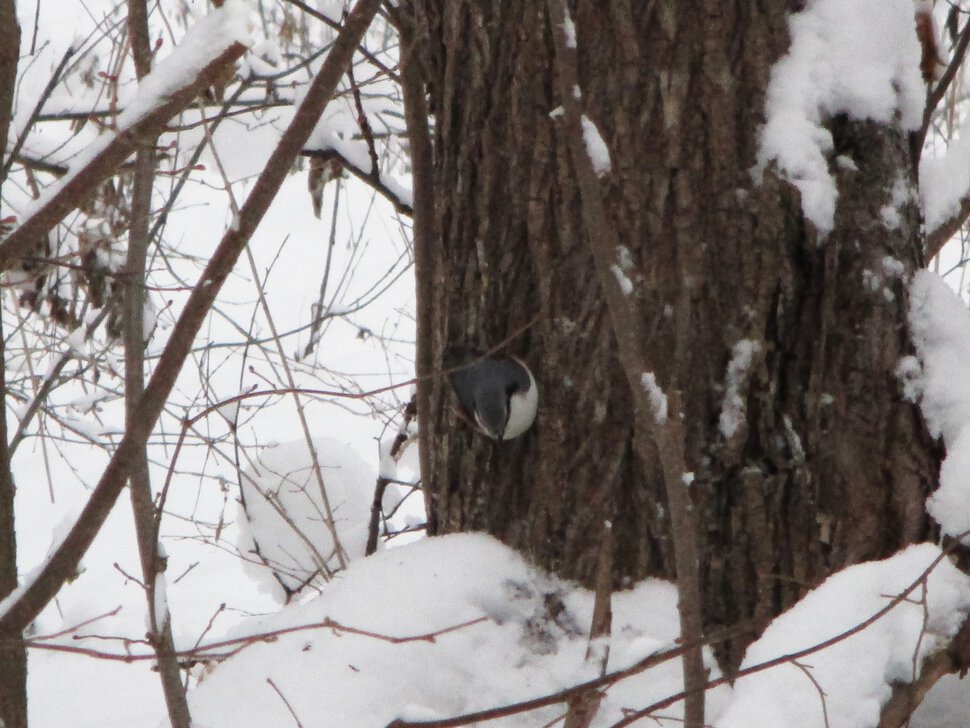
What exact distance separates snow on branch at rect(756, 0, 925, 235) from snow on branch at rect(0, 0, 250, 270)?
856 mm

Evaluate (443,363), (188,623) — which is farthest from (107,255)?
(443,363)

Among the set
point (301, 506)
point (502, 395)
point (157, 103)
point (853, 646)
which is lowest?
point (853, 646)

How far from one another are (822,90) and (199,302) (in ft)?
3.34

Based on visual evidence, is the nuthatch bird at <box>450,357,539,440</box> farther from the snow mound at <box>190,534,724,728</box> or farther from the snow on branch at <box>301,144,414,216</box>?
the snow on branch at <box>301,144,414,216</box>

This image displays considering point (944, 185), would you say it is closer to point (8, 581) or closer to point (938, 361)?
point (938, 361)

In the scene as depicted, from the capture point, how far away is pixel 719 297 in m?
1.47

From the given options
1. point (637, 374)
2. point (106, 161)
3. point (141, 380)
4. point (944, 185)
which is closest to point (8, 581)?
A: point (141, 380)

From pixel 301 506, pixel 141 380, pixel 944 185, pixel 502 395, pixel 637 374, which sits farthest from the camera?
pixel 301 506

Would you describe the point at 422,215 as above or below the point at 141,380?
above

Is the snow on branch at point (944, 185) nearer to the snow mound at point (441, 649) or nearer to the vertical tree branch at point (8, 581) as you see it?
the snow mound at point (441, 649)

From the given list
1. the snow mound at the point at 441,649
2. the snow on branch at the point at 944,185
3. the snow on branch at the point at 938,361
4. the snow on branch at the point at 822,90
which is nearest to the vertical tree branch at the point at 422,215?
the snow mound at the point at 441,649

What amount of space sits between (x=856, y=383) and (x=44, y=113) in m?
2.75

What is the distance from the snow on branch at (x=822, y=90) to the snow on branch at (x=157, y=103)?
856 millimetres

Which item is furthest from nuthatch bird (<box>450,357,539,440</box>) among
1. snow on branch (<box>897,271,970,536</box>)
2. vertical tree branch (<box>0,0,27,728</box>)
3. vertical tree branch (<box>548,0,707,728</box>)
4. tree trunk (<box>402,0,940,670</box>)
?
vertical tree branch (<box>0,0,27,728</box>)
